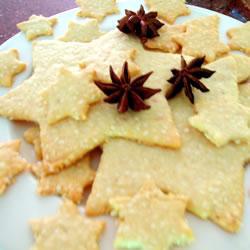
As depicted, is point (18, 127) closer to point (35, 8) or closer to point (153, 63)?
point (153, 63)

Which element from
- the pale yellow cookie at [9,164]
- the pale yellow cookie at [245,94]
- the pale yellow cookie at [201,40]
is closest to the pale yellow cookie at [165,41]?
the pale yellow cookie at [201,40]

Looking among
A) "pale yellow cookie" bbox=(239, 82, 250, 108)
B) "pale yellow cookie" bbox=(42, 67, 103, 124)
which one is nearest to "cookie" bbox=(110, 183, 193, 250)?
"pale yellow cookie" bbox=(42, 67, 103, 124)

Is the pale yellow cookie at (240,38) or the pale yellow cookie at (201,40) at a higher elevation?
the pale yellow cookie at (201,40)

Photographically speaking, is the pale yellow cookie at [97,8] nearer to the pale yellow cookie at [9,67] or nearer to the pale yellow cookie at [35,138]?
the pale yellow cookie at [9,67]

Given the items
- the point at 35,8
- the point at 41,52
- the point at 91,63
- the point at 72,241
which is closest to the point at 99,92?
the point at 91,63

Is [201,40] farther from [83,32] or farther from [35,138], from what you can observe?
[35,138]

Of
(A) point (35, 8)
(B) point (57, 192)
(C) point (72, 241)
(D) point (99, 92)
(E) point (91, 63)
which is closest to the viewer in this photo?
(C) point (72, 241)
